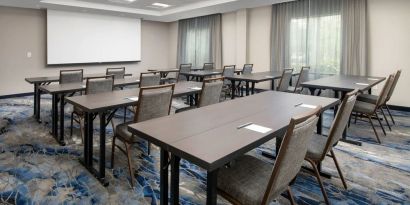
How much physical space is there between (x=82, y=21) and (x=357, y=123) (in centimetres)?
761

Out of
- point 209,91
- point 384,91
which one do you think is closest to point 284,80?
point 384,91

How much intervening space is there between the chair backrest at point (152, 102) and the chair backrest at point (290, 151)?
1.44 m

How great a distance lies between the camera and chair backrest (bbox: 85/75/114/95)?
137 inches

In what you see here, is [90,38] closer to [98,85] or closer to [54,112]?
[54,112]

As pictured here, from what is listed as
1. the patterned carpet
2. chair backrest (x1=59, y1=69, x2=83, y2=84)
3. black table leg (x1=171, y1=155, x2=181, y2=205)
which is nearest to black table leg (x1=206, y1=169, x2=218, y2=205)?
black table leg (x1=171, y1=155, x2=181, y2=205)

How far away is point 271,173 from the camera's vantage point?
1.47 m

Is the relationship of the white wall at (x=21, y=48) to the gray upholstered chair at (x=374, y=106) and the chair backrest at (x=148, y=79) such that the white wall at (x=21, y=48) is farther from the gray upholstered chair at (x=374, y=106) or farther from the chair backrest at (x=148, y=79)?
the gray upholstered chair at (x=374, y=106)

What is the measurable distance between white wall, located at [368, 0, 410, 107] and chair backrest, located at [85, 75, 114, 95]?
17.4 ft

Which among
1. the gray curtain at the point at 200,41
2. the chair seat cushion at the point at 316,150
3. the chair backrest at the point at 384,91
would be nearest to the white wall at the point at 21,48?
the gray curtain at the point at 200,41

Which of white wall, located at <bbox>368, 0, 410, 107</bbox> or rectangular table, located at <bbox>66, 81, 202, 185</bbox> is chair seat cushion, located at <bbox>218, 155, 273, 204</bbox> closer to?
rectangular table, located at <bbox>66, 81, 202, 185</bbox>

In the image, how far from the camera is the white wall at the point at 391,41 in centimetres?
527

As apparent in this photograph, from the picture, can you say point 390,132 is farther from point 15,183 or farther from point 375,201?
point 15,183

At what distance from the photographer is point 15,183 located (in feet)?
8.22

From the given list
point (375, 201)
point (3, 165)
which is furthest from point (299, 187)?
point (3, 165)
